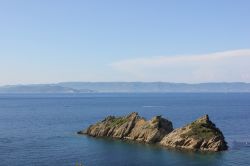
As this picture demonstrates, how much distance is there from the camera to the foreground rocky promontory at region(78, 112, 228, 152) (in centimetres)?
12517

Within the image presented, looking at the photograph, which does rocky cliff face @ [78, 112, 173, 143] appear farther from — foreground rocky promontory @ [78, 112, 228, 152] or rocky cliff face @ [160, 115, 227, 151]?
rocky cliff face @ [160, 115, 227, 151]

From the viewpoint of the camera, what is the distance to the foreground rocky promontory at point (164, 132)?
125169 mm

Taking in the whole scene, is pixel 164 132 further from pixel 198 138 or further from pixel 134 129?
pixel 198 138

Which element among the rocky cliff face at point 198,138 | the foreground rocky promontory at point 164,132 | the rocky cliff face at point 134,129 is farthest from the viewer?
the rocky cliff face at point 134,129

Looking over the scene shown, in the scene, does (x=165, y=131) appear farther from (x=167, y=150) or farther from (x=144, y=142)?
(x=167, y=150)

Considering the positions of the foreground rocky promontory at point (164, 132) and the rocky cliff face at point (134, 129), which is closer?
the foreground rocky promontory at point (164, 132)

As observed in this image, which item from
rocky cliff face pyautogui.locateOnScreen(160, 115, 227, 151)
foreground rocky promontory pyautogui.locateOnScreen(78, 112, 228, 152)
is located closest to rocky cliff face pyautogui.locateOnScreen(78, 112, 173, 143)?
foreground rocky promontory pyautogui.locateOnScreen(78, 112, 228, 152)

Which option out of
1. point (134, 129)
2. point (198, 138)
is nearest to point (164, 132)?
point (134, 129)

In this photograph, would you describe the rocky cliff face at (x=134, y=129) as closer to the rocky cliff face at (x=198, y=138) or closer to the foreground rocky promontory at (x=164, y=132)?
the foreground rocky promontory at (x=164, y=132)

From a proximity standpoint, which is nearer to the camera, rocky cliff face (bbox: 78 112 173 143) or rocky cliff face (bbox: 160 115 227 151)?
rocky cliff face (bbox: 160 115 227 151)

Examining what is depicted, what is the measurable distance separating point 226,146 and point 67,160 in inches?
1875

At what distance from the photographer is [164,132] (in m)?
138

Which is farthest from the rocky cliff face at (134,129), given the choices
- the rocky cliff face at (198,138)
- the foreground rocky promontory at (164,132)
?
the rocky cliff face at (198,138)

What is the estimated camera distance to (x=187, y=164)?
105 m
